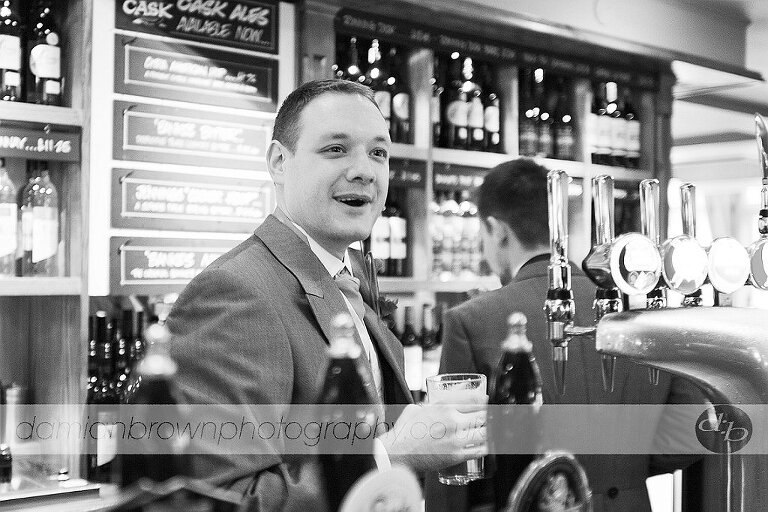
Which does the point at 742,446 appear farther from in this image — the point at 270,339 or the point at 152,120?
the point at 152,120

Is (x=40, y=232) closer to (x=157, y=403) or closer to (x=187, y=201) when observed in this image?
(x=187, y=201)

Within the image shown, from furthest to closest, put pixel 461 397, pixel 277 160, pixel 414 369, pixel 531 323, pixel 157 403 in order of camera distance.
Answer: pixel 414 369 → pixel 531 323 → pixel 277 160 → pixel 461 397 → pixel 157 403

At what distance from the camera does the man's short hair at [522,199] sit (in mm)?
2119

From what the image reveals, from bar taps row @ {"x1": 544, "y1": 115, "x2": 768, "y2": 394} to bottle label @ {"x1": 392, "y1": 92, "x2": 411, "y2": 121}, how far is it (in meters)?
2.29

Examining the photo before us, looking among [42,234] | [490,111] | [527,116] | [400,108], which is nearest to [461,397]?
[42,234]

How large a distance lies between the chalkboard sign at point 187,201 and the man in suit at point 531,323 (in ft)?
2.63

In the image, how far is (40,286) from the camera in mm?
2180

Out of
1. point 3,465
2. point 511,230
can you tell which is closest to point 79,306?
point 3,465

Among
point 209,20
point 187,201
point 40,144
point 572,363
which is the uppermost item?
point 209,20

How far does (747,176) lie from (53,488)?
31.8 feet

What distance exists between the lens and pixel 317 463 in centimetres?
71

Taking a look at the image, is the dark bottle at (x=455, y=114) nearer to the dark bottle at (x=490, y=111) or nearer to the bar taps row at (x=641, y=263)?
the dark bottle at (x=490, y=111)

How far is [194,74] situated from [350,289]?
145 centimetres

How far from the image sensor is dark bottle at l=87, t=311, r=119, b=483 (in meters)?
2.33
